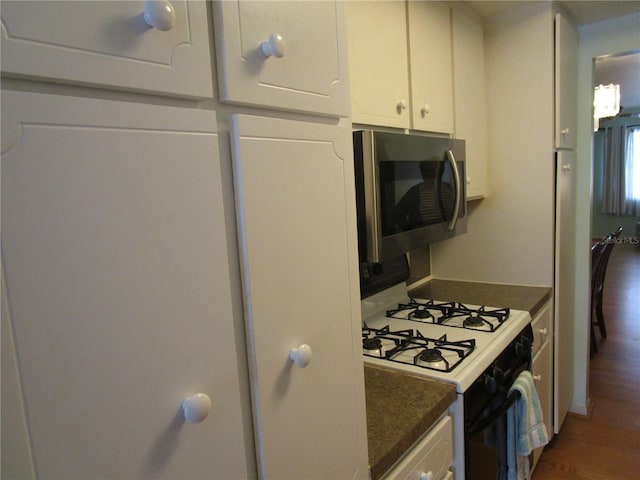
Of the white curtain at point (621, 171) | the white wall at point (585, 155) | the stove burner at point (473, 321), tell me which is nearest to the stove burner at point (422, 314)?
the stove burner at point (473, 321)

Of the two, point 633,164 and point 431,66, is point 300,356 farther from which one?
point 633,164

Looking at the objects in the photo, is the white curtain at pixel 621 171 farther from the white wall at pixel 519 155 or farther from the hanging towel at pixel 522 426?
the hanging towel at pixel 522 426

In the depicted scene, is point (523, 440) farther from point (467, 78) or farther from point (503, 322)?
point (467, 78)

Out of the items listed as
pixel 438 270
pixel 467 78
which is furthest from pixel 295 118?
pixel 438 270

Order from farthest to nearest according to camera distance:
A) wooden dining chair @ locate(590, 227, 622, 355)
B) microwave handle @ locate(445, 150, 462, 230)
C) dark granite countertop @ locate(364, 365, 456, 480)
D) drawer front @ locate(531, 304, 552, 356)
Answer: wooden dining chair @ locate(590, 227, 622, 355) < drawer front @ locate(531, 304, 552, 356) < microwave handle @ locate(445, 150, 462, 230) < dark granite countertop @ locate(364, 365, 456, 480)

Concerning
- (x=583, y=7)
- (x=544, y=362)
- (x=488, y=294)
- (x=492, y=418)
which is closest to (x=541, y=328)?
(x=544, y=362)

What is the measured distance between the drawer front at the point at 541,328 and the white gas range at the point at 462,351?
0.69 ft

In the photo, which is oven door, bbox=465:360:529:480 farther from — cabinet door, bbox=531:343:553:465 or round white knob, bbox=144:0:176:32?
round white knob, bbox=144:0:176:32

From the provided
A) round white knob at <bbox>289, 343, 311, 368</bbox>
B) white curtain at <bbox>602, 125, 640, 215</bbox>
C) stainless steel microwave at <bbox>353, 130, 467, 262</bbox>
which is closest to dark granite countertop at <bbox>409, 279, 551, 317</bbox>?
stainless steel microwave at <bbox>353, 130, 467, 262</bbox>

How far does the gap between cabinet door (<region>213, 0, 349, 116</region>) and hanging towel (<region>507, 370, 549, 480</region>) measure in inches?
50.8

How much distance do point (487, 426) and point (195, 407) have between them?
1.17 meters

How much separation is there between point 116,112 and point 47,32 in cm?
9

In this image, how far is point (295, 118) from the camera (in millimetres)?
716

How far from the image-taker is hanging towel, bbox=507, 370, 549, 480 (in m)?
1.56
